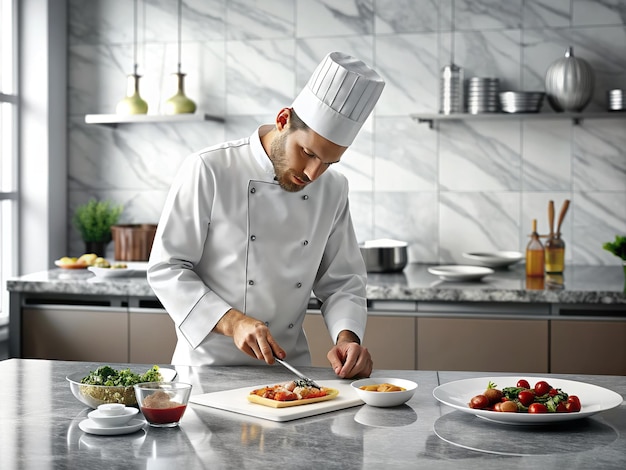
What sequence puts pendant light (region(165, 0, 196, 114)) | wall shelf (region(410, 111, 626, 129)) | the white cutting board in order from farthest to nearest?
pendant light (region(165, 0, 196, 114)), wall shelf (region(410, 111, 626, 129)), the white cutting board

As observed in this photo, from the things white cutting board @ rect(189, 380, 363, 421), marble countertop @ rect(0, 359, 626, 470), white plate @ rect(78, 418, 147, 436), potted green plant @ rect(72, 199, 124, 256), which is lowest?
marble countertop @ rect(0, 359, 626, 470)

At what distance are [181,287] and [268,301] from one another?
0.30 m

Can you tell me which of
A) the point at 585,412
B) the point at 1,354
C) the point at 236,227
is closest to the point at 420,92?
→ the point at 236,227

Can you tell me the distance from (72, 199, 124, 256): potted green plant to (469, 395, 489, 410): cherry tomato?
10.5 ft

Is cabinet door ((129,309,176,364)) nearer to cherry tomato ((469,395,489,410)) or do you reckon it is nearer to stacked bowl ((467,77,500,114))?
stacked bowl ((467,77,500,114))

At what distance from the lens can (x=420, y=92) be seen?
172 inches

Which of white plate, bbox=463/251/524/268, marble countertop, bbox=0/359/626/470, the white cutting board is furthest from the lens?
white plate, bbox=463/251/524/268

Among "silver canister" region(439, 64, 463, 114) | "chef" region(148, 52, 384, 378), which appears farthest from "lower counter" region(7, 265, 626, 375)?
"chef" region(148, 52, 384, 378)

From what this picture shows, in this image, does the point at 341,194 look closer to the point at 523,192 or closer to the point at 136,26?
the point at 523,192

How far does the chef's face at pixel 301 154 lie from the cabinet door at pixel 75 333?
181cm

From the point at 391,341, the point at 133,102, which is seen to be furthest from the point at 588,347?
the point at 133,102

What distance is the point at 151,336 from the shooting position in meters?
3.79

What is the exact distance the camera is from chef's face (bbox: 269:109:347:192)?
6.94 feet

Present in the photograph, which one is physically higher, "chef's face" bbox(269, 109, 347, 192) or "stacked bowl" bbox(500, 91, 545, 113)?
"stacked bowl" bbox(500, 91, 545, 113)
